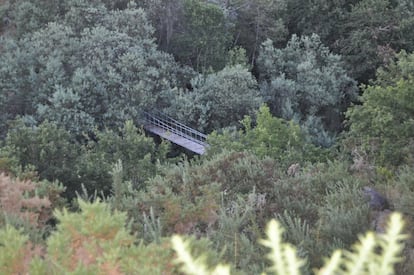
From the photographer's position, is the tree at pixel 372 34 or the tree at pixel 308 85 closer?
the tree at pixel 308 85

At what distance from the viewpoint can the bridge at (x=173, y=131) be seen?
686 inches

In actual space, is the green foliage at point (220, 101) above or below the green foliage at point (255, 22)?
below

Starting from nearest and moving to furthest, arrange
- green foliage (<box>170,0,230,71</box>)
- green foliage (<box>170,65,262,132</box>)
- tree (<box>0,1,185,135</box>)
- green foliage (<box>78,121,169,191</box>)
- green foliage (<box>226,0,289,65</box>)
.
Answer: green foliage (<box>78,121,169,191</box>)
tree (<box>0,1,185,135</box>)
green foliage (<box>170,65,262,132</box>)
green foliage (<box>170,0,230,71</box>)
green foliage (<box>226,0,289,65</box>)

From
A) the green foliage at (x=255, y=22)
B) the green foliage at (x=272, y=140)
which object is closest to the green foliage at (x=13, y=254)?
the green foliage at (x=272, y=140)

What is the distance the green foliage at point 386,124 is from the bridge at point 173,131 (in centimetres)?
604

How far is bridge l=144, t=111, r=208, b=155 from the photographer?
17.4 metres

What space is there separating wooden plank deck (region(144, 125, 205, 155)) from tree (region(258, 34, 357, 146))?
372cm

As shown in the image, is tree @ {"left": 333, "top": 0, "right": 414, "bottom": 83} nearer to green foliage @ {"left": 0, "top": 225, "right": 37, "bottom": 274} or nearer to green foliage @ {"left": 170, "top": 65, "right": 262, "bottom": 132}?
green foliage @ {"left": 170, "top": 65, "right": 262, "bottom": 132}

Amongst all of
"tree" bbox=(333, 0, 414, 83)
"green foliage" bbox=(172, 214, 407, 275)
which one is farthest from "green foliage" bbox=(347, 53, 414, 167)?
"green foliage" bbox=(172, 214, 407, 275)

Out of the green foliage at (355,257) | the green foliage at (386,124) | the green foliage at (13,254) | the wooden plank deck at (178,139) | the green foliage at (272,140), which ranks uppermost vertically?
the green foliage at (355,257)

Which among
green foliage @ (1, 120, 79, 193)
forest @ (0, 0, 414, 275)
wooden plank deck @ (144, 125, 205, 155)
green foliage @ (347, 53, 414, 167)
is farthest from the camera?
wooden plank deck @ (144, 125, 205, 155)

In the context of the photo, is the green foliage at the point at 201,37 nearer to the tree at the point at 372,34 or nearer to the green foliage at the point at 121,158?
the tree at the point at 372,34

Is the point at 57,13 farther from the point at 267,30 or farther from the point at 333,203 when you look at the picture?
the point at 333,203

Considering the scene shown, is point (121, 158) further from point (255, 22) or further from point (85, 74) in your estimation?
point (255, 22)
